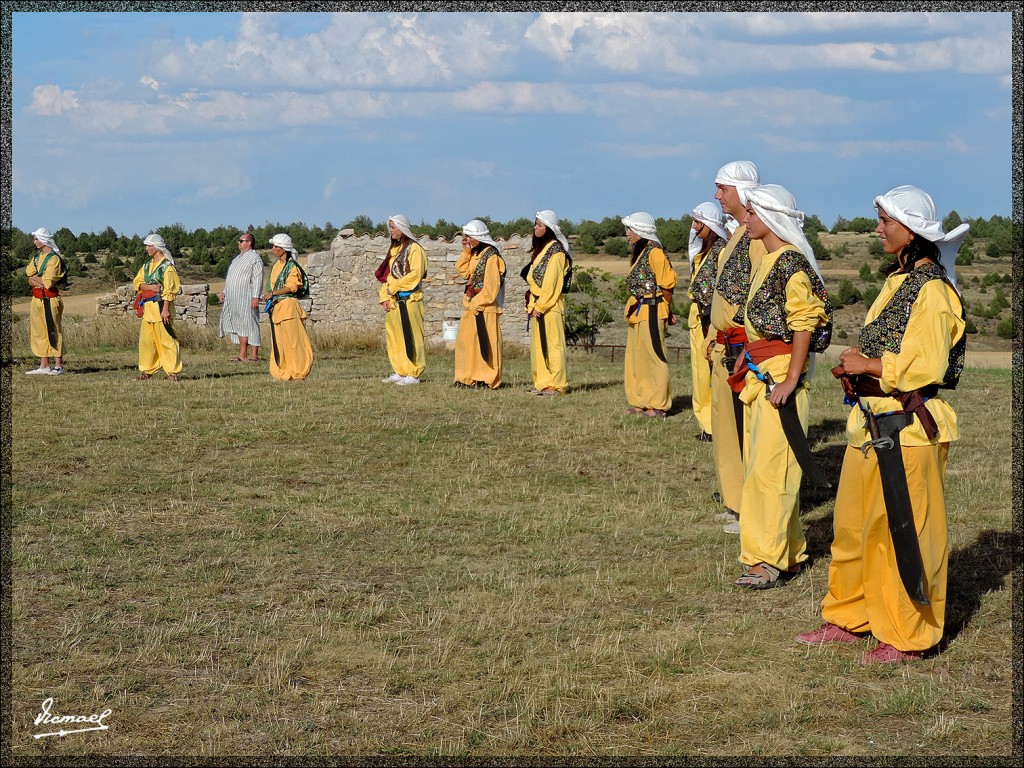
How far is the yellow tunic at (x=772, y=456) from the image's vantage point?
588cm

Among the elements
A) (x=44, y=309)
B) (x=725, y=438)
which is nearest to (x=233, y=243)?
(x=44, y=309)

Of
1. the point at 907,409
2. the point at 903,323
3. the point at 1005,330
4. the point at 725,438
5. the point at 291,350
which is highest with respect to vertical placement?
the point at 903,323

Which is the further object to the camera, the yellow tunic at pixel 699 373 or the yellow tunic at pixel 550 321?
the yellow tunic at pixel 550 321

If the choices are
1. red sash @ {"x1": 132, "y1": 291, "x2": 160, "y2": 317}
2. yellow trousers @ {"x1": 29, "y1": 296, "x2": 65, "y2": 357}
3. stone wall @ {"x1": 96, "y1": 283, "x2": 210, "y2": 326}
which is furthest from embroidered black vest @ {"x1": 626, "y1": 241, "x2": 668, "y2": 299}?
stone wall @ {"x1": 96, "y1": 283, "x2": 210, "y2": 326}

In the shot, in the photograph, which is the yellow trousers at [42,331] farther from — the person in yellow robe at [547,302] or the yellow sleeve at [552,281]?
the yellow sleeve at [552,281]

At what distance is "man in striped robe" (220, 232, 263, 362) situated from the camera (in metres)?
18.4

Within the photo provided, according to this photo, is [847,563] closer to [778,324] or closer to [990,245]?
[778,324]

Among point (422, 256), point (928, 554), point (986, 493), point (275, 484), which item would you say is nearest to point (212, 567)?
point (275, 484)

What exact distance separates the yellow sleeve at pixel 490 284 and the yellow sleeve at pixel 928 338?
9335 mm

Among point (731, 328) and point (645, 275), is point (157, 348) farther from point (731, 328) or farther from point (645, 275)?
point (731, 328)

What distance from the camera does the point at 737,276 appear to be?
22.7ft

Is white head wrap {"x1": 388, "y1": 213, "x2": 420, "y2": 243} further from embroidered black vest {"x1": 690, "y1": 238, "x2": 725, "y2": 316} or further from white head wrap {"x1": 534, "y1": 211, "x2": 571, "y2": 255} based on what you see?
embroidered black vest {"x1": 690, "y1": 238, "x2": 725, "y2": 316}

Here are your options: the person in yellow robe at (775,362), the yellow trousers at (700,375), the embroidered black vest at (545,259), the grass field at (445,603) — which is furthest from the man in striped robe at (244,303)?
the person in yellow robe at (775,362)

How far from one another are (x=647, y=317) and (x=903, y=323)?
6899mm
